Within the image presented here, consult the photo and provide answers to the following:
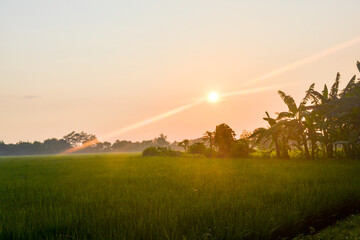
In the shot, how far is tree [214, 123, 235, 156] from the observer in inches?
902

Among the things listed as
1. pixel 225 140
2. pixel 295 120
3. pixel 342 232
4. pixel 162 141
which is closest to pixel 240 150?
pixel 225 140

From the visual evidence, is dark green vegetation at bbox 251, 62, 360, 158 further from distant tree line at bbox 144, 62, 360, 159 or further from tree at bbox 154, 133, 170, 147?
tree at bbox 154, 133, 170, 147

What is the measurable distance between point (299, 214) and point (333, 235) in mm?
610

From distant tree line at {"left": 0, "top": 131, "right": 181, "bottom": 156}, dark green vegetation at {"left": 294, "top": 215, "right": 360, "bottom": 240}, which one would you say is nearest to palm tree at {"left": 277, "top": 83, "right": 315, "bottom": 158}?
dark green vegetation at {"left": 294, "top": 215, "right": 360, "bottom": 240}

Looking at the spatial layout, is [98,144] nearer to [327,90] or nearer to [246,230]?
[327,90]

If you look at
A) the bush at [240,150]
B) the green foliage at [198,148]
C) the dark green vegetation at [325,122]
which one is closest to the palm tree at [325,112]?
the dark green vegetation at [325,122]

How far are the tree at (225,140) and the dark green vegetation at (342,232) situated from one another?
61.6 ft

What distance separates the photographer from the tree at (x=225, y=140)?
2292cm

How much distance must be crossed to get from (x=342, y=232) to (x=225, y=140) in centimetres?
1964

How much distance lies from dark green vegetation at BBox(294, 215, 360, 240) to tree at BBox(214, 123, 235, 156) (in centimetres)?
1877

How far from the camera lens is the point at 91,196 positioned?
18.1 feet

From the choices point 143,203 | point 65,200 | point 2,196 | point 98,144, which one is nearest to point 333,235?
point 143,203

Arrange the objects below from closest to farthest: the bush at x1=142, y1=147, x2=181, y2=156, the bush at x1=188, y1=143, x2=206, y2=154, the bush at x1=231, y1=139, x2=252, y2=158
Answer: the bush at x1=231, y1=139, x2=252, y2=158
the bush at x1=188, y1=143, x2=206, y2=154
the bush at x1=142, y1=147, x2=181, y2=156

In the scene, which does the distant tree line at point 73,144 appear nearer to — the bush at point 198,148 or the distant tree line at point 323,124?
the bush at point 198,148
